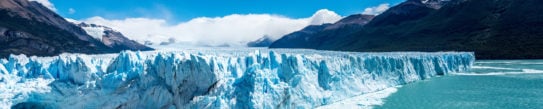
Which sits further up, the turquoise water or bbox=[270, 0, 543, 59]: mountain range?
bbox=[270, 0, 543, 59]: mountain range

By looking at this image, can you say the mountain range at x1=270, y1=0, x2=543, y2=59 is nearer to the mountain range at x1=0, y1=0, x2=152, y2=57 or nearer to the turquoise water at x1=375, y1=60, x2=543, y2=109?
the turquoise water at x1=375, y1=60, x2=543, y2=109

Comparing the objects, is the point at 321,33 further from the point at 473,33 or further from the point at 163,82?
the point at 163,82

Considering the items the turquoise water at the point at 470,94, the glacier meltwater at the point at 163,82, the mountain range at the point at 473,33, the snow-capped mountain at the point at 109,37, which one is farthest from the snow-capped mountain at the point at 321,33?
the glacier meltwater at the point at 163,82

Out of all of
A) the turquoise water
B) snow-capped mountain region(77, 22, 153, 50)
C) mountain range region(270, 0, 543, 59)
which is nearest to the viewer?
the turquoise water

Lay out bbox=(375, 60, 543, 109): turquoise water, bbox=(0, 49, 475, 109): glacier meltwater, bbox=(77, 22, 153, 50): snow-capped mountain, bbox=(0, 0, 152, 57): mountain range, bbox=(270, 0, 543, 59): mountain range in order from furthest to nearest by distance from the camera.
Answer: bbox=(77, 22, 153, 50): snow-capped mountain, bbox=(0, 0, 152, 57): mountain range, bbox=(270, 0, 543, 59): mountain range, bbox=(375, 60, 543, 109): turquoise water, bbox=(0, 49, 475, 109): glacier meltwater

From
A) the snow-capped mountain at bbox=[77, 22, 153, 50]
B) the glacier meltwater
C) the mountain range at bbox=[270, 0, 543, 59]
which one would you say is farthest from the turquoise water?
the snow-capped mountain at bbox=[77, 22, 153, 50]

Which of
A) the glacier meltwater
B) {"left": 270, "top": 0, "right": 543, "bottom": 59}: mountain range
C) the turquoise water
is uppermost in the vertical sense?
{"left": 270, "top": 0, "right": 543, "bottom": 59}: mountain range

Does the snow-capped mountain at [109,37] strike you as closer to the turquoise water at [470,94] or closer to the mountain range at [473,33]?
the mountain range at [473,33]

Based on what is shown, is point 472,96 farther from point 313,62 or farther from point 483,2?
point 483,2
